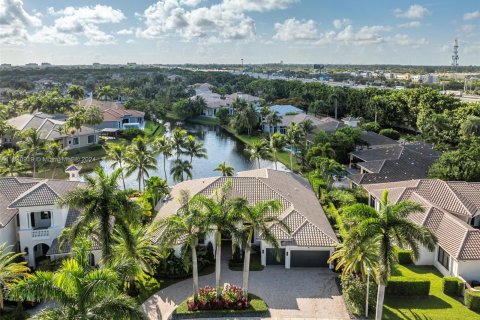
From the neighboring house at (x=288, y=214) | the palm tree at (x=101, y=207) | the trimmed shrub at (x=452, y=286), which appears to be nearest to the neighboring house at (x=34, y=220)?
the palm tree at (x=101, y=207)

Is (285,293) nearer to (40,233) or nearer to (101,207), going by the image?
(101,207)

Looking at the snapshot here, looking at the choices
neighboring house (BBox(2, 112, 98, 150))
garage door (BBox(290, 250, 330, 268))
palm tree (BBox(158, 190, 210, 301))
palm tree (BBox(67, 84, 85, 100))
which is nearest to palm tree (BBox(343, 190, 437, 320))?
palm tree (BBox(158, 190, 210, 301))

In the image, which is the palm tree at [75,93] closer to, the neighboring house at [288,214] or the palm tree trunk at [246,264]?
the neighboring house at [288,214]

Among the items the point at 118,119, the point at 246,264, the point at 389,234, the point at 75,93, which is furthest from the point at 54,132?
the point at 389,234

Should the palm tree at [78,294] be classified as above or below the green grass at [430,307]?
above

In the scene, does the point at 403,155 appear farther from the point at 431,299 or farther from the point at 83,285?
the point at 83,285

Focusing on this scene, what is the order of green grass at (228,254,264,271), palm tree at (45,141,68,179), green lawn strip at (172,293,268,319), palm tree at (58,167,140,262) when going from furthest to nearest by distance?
palm tree at (45,141,68,179) < green grass at (228,254,264,271) < green lawn strip at (172,293,268,319) < palm tree at (58,167,140,262)

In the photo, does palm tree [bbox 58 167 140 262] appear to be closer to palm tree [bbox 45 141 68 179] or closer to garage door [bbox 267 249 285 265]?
garage door [bbox 267 249 285 265]
